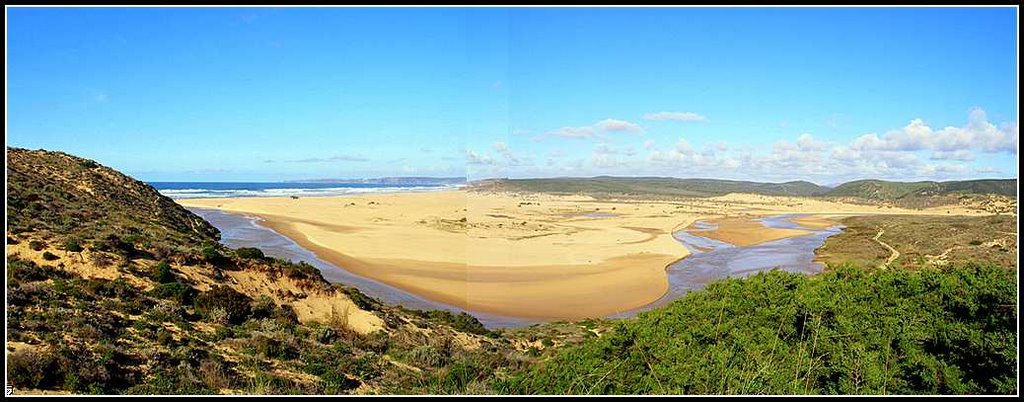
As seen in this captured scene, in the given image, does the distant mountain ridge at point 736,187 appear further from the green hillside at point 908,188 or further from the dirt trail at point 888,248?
the dirt trail at point 888,248

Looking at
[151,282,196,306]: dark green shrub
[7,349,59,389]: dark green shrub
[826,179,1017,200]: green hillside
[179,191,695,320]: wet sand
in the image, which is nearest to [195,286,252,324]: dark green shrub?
[151,282,196,306]: dark green shrub

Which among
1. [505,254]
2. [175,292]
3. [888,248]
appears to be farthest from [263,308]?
[888,248]

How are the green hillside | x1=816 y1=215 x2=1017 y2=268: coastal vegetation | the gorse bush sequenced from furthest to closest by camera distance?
1. the green hillside
2. x1=816 y1=215 x2=1017 y2=268: coastal vegetation
3. the gorse bush

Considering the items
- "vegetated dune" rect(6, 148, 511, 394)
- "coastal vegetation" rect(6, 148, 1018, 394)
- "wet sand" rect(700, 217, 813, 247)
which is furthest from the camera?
"wet sand" rect(700, 217, 813, 247)

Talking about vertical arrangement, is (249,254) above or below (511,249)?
A: above

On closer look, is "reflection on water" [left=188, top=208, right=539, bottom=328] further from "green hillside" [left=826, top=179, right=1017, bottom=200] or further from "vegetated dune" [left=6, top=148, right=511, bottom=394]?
"green hillside" [left=826, top=179, right=1017, bottom=200]

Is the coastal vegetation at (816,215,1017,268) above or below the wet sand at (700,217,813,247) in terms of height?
above

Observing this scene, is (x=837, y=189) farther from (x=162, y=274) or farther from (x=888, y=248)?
(x=162, y=274)
